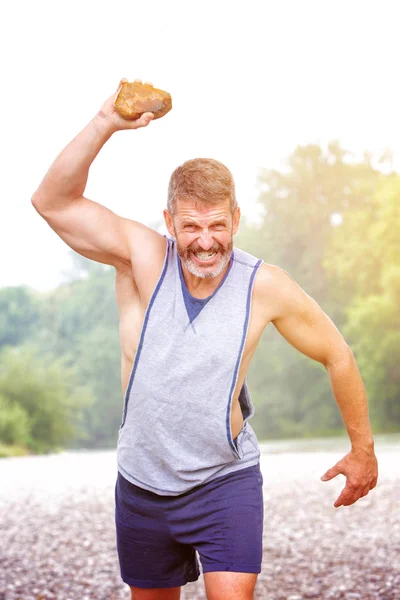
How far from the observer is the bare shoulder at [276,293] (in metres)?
2.73

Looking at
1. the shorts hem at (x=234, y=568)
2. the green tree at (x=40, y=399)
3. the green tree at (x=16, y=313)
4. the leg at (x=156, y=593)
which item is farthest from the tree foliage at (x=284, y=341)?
the shorts hem at (x=234, y=568)

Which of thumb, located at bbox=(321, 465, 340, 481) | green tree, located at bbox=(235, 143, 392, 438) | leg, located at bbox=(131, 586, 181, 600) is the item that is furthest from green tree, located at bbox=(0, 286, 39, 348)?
thumb, located at bbox=(321, 465, 340, 481)

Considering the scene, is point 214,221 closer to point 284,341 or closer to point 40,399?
point 40,399

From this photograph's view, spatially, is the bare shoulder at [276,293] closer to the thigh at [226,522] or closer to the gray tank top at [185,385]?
the gray tank top at [185,385]

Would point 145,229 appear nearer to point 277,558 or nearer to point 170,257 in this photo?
point 170,257

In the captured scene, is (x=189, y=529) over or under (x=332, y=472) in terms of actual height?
under

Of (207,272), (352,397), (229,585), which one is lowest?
(229,585)

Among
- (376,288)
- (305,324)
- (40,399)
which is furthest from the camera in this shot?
(376,288)

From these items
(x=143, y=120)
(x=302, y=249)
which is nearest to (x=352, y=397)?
(x=143, y=120)

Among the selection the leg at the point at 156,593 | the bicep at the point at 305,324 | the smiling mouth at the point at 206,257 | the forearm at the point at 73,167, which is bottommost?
the leg at the point at 156,593

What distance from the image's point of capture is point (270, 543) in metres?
7.04

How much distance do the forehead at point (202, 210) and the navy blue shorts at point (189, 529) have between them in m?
0.75

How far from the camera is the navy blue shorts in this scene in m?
2.63

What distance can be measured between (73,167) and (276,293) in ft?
2.28
